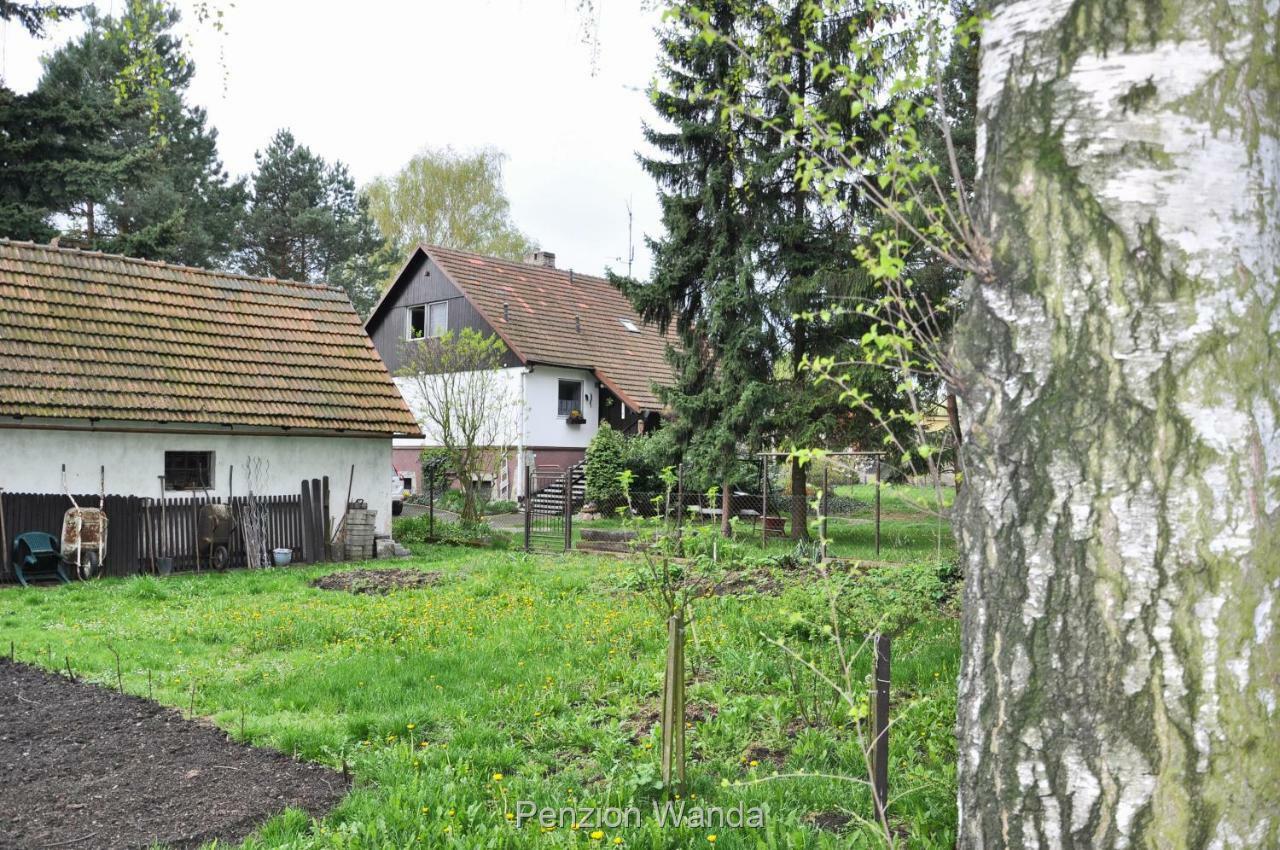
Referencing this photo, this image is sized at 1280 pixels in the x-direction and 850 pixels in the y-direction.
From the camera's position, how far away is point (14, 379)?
555 inches

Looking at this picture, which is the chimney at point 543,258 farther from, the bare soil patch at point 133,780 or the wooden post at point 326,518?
the bare soil patch at point 133,780

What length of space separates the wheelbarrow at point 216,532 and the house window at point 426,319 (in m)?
15.2

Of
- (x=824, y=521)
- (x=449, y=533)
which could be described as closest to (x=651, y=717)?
(x=824, y=521)

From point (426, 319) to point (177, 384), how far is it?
→ 16.4m

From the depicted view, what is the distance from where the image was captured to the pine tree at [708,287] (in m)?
17.5

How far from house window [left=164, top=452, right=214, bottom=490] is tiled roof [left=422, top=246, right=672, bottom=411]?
13050 mm

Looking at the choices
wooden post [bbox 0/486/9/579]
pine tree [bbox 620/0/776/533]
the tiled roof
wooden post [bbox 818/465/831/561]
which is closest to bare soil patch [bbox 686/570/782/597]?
wooden post [bbox 818/465/831/561]

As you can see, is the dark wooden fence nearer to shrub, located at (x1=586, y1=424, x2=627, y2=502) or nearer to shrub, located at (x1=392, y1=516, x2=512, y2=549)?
shrub, located at (x1=392, y1=516, x2=512, y2=549)

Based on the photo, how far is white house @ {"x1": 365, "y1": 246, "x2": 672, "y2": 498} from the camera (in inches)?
1144

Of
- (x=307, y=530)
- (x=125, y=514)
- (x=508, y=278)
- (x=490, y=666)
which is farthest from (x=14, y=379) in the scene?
(x=508, y=278)

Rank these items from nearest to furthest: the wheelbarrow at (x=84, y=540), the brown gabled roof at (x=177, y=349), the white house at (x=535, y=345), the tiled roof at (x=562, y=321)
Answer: the wheelbarrow at (x=84, y=540), the brown gabled roof at (x=177, y=349), the white house at (x=535, y=345), the tiled roof at (x=562, y=321)

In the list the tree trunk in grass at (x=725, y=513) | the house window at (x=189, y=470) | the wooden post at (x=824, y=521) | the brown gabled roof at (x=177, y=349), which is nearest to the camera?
the wooden post at (x=824, y=521)

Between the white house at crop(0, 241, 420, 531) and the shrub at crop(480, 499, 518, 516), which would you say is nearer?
the white house at crop(0, 241, 420, 531)

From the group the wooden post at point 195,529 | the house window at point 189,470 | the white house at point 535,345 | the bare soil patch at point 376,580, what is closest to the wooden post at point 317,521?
the house window at point 189,470
